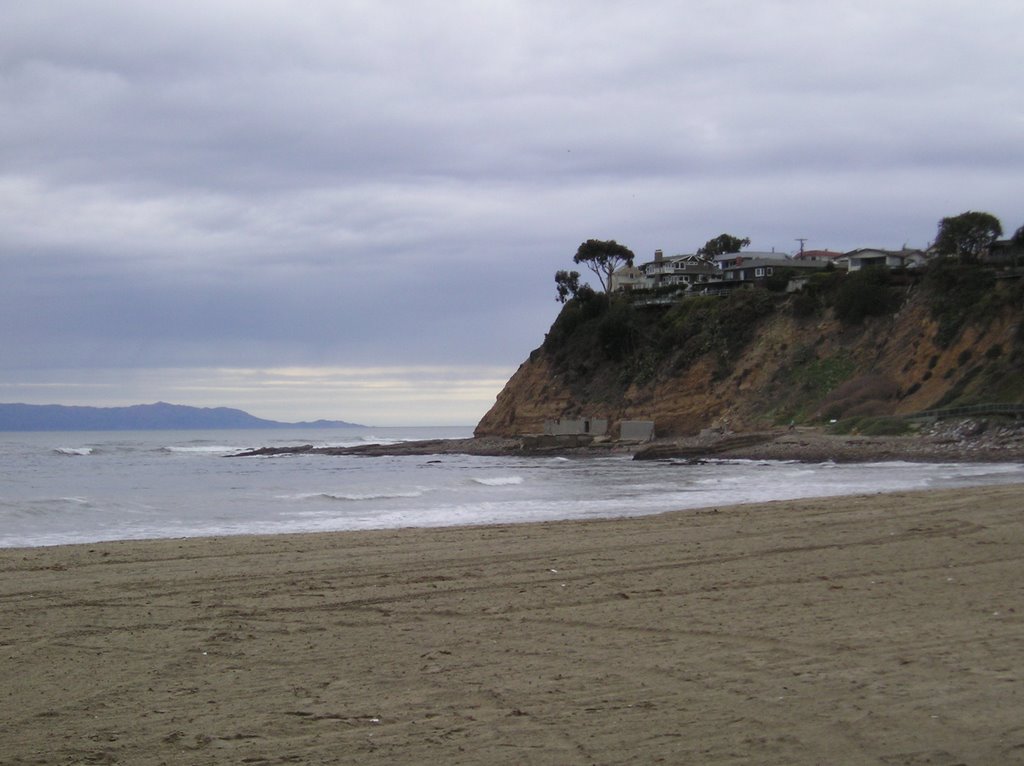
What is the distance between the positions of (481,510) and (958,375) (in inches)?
1477

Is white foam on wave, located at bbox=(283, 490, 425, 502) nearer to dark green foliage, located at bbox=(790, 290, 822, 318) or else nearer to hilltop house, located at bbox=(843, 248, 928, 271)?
dark green foliage, located at bbox=(790, 290, 822, 318)

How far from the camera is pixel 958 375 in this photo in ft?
161

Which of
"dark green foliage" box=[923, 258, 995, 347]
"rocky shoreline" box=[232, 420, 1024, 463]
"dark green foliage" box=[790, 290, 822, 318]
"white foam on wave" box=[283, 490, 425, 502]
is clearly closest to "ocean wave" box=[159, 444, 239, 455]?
"rocky shoreline" box=[232, 420, 1024, 463]

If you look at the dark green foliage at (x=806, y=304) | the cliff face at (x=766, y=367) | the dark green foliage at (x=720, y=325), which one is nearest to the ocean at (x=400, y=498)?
the cliff face at (x=766, y=367)

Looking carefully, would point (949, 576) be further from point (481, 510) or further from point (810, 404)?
point (810, 404)

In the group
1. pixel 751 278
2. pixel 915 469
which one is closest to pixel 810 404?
pixel 915 469

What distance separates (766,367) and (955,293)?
12.2 m

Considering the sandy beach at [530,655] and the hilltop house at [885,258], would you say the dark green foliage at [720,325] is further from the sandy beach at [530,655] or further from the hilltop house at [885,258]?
the sandy beach at [530,655]

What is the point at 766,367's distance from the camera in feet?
204

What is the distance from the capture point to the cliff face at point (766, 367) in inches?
1964

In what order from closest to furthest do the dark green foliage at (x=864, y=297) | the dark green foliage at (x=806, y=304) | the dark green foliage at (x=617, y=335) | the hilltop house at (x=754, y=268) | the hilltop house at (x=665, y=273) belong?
the dark green foliage at (x=864, y=297) → the dark green foliage at (x=806, y=304) → the dark green foliage at (x=617, y=335) → the hilltop house at (x=754, y=268) → the hilltop house at (x=665, y=273)

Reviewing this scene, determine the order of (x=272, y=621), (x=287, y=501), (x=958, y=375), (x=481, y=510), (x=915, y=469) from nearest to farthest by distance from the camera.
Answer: (x=272, y=621) → (x=481, y=510) → (x=287, y=501) → (x=915, y=469) → (x=958, y=375)


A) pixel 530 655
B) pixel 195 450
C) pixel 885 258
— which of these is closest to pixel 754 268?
pixel 885 258

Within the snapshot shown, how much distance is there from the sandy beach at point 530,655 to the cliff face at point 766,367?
38.8m
